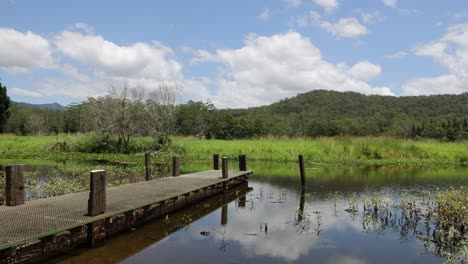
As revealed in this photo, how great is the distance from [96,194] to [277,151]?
2490cm

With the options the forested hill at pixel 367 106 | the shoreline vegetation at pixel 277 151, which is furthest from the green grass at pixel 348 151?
the forested hill at pixel 367 106

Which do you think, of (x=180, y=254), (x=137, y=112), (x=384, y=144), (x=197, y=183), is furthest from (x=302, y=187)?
(x=137, y=112)

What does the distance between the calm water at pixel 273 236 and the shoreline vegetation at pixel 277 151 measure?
1498 cm

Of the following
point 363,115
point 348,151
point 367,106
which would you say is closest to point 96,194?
point 348,151

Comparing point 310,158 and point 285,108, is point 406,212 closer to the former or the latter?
point 310,158

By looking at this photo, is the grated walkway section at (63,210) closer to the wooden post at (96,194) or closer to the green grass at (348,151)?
the wooden post at (96,194)

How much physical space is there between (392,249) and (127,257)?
5.92 meters

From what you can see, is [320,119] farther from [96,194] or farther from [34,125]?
[96,194]

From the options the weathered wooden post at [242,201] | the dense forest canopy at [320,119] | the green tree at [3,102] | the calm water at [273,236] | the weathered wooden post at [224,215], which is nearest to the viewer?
the calm water at [273,236]

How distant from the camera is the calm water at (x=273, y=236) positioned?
835 centimetres

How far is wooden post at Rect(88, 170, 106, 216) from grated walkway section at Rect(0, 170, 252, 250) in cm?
16

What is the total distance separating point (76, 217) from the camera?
8.32 meters

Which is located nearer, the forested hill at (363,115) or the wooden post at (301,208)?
the wooden post at (301,208)

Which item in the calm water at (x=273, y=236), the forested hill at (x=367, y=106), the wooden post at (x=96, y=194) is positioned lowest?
the calm water at (x=273, y=236)
